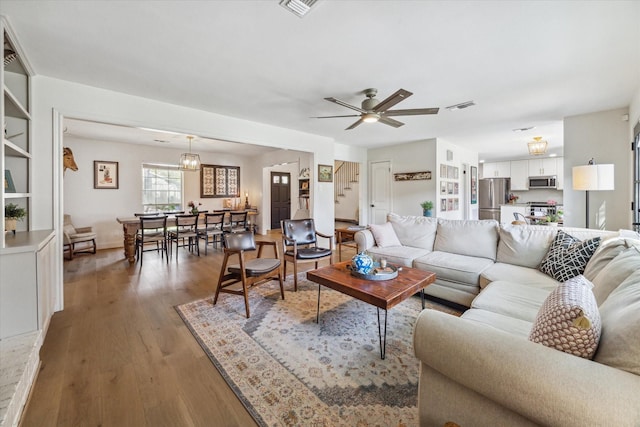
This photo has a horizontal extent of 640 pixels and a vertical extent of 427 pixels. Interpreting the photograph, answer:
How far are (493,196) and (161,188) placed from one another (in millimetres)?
9720

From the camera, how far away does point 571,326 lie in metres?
0.95

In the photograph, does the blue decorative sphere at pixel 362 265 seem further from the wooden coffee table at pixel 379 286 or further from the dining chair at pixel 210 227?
the dining chair at pixel 210 227

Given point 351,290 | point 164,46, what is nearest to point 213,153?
point 164,46

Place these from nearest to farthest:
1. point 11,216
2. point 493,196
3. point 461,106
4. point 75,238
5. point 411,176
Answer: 1. point 11,216
2. point 461,106
3. point 75,238
4. point 411,176
5. point 493,196

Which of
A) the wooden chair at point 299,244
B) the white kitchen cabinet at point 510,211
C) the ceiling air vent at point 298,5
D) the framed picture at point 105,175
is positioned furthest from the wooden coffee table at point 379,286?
the white kitchen cabinet at point 510,211

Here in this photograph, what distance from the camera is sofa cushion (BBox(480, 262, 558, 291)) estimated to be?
230 centimetres

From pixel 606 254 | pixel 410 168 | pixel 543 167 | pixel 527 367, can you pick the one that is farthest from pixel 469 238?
pixel 543 167

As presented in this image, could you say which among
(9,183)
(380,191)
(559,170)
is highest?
(559,170)

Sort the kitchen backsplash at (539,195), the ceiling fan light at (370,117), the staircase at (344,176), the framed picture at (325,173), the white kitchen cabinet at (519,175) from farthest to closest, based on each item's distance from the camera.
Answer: the staircase at (344,176) → the white kitchen cabinet at (519,175) → the kitchen backsplash at (539,195) → the framed picture at (325,173) → the ceiling fan light at (370,117)

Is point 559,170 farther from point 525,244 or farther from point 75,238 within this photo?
point 75,238

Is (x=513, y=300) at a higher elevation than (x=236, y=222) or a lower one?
lower

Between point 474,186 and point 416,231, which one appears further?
point 474,186

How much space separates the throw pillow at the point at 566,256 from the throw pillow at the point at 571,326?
1.48 m

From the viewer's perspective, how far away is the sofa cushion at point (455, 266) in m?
2.64
